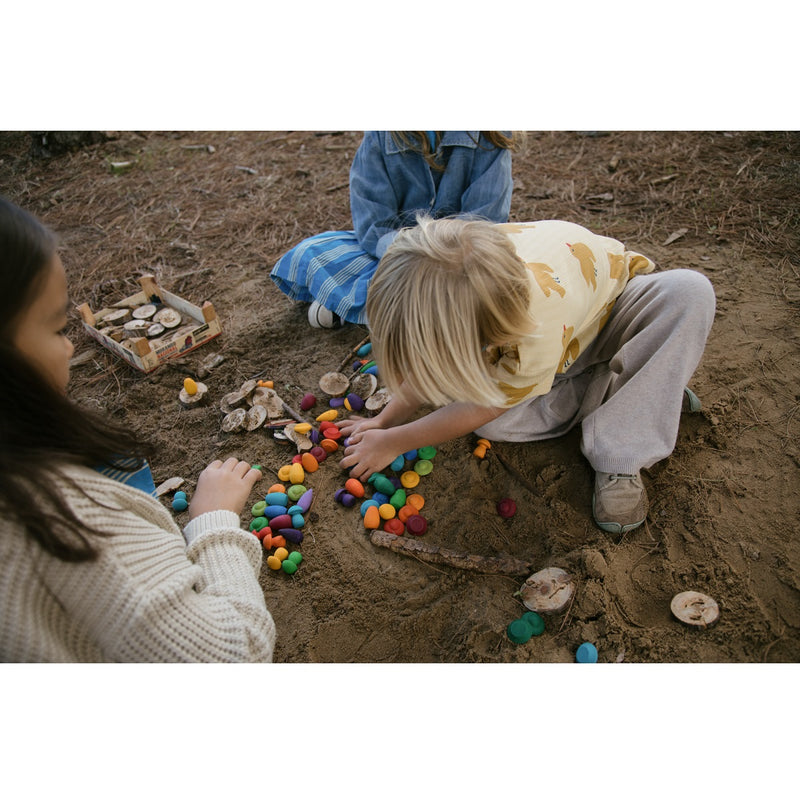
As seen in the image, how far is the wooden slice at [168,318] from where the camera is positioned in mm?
3064

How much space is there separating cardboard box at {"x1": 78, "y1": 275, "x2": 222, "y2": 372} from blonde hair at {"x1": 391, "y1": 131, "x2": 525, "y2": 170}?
1.27 meters

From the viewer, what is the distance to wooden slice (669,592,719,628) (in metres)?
1.80

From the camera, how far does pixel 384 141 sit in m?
2.67

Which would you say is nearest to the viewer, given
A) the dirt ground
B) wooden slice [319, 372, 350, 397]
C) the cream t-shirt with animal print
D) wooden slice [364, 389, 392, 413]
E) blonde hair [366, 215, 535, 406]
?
blonde hair [366, 215, 535, 406]

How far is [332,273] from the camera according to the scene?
114 inches

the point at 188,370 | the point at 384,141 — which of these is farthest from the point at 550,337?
the point at 188,370

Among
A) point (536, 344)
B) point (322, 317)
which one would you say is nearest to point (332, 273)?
point (322, 317)

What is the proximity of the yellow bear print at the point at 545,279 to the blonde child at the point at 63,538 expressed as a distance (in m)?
1.25

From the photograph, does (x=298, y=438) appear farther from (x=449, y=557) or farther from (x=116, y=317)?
(x=116, y=317)

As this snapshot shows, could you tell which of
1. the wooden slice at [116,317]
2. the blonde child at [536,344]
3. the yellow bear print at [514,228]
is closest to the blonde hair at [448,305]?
the blonde child at [536,344]

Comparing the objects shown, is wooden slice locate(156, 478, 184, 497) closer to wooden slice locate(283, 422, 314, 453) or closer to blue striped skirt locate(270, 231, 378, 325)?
wooden slice locate(283, 422, 314, 453)

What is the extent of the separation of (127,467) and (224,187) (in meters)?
3.24

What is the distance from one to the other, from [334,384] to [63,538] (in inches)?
66.3

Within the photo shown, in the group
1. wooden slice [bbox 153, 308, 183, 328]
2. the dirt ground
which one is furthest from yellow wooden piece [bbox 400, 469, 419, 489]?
wooden slice [bbox 153, 308, 183, 328]
